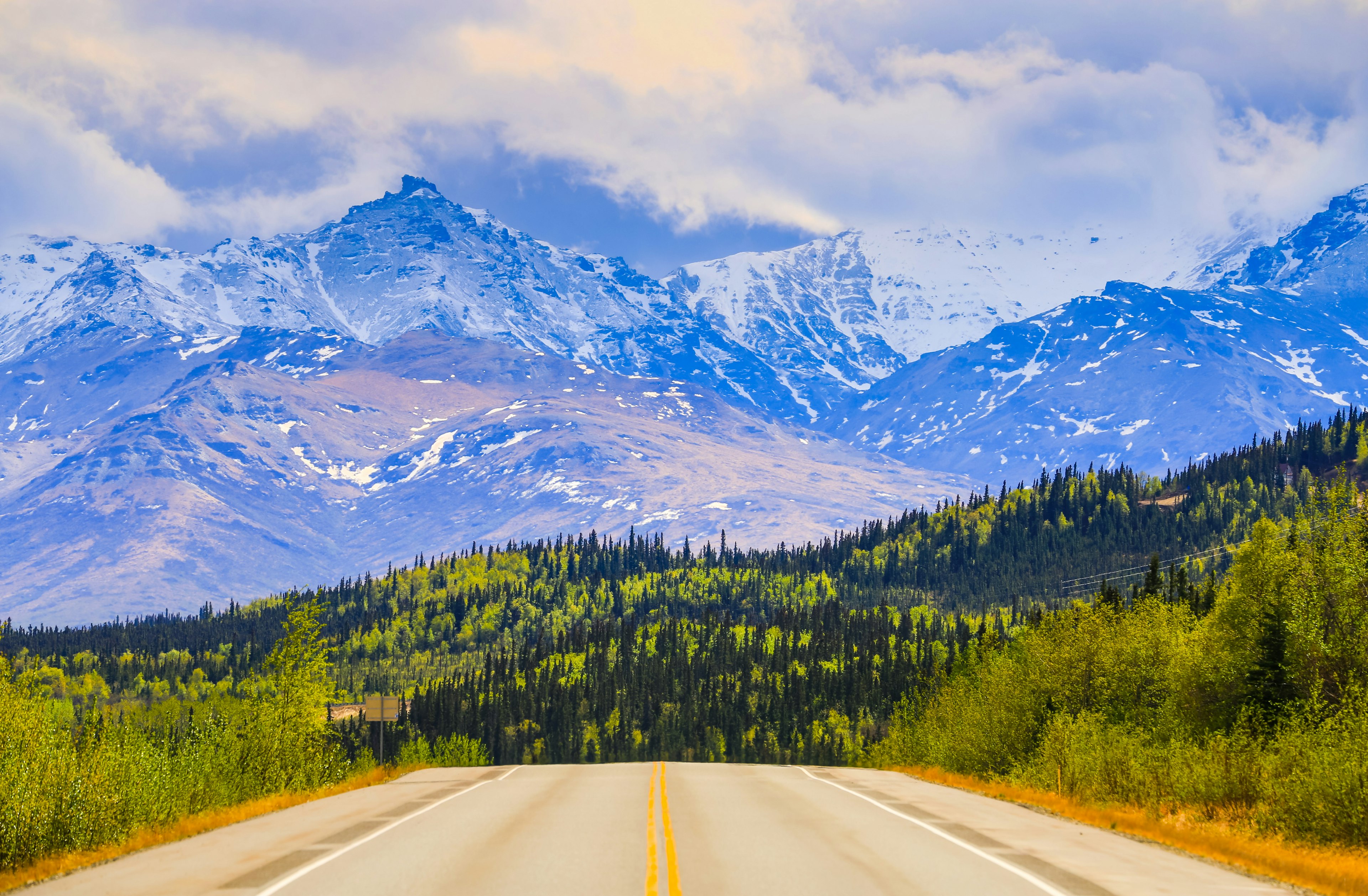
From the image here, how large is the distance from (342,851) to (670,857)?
6348mm

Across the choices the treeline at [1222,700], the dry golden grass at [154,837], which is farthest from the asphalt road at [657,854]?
the treeline at [1222,700]

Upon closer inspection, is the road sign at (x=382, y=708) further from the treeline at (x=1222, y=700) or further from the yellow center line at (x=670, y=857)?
the yellow center line at (x=670, y=857)

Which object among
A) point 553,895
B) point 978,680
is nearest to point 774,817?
point 553,895

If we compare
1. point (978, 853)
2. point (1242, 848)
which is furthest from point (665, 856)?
point (1242, 848)

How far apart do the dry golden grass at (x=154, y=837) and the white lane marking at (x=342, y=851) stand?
4.21 m

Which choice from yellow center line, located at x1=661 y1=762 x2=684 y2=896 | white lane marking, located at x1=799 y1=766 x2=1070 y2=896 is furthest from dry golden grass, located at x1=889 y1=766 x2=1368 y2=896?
yellow center line, located at x1=661 y1=762 x2=684 y2=896

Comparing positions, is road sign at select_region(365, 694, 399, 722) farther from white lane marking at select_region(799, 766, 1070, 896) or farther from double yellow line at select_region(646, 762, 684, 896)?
white lane marking at select_region(799, 766, 1070, 896)

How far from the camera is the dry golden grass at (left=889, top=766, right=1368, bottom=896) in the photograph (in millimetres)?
21609

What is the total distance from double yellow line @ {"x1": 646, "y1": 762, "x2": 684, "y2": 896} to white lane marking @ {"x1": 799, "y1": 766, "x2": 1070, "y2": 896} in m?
5.58

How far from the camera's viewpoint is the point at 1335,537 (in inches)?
1658

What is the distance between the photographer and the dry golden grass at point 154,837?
2172cm

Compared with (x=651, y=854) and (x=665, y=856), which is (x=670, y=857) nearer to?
(x=665, y=856)

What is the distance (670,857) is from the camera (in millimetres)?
22172

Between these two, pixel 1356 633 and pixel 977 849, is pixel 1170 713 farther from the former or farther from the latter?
pixel 977 849
